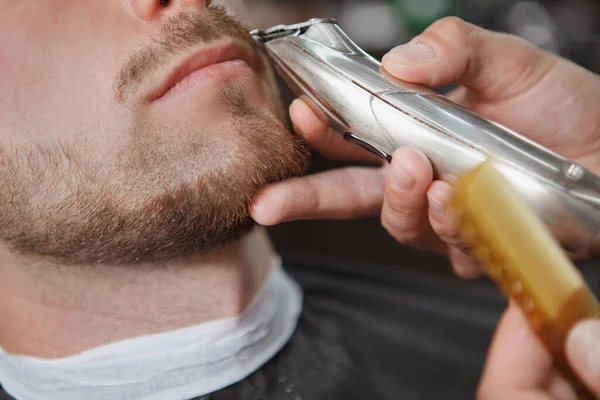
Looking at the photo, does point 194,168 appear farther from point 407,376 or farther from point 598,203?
point 407,376

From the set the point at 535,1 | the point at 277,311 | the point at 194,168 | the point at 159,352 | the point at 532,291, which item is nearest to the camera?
the point at 532,291

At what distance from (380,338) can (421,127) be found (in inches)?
23.6

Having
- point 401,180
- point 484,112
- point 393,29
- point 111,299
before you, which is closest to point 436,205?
point 401,180

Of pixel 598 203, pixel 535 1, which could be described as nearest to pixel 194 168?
pixel 598 203

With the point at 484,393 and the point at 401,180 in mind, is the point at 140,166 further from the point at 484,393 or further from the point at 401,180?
the point at 484,393

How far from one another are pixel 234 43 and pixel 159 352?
0.41 m

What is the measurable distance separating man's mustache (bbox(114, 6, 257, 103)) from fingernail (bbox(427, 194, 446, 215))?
32cm

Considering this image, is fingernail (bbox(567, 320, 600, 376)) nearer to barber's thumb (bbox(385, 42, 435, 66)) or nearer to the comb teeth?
the comb teeth

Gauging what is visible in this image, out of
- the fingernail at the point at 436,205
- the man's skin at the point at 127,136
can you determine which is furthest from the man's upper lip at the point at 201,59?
the fingernail at the point at 436,205

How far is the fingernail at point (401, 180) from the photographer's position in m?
0.61

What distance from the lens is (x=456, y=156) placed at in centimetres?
55

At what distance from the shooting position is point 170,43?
667mm

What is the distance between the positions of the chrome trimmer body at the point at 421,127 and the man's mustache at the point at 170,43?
0.06 metres

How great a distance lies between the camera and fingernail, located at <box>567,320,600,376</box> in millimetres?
423
